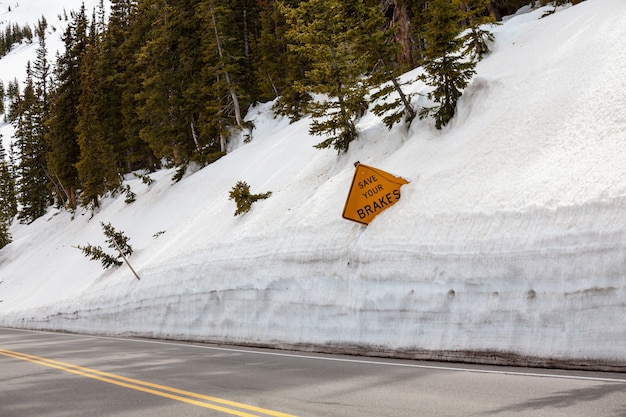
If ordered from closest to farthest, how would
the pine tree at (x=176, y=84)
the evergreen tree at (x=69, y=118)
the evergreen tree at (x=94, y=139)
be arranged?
the pine tree at (x=176, y=84), the evergreen tree at (x=94, y=139), the evergreen tree at (x=69, y=118)

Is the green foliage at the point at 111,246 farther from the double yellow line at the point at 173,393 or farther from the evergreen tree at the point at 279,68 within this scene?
the double yellow line at the point at 173,393

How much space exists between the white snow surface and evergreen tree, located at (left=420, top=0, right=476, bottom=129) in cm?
52

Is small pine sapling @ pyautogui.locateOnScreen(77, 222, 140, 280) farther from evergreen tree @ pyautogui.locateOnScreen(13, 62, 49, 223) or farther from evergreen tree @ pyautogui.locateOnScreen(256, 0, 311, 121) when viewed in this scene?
evergreen tree @ pyautogui.locateOnScreen(13, 62, 49, 223)

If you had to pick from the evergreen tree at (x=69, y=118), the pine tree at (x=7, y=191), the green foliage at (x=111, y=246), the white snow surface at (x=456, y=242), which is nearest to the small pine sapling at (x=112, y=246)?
the green foliage at (x=111, y=246)

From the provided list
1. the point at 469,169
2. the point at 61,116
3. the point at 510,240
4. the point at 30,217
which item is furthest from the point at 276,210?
the point at 30,217

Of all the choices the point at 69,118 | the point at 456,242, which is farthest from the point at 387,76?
the point at 69,118

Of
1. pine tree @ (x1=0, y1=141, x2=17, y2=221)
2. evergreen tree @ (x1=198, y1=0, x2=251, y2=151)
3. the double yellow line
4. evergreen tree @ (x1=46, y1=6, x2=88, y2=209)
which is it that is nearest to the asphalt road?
the double yellow line

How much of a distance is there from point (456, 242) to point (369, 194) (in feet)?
12.1

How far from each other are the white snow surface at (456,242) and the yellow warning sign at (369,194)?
297 millimetres

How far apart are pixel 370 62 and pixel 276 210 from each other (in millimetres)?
5898

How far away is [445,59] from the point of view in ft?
52.9

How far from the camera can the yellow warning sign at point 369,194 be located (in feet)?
47.9

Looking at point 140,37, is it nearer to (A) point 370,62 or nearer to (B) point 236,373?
(A) point 370,62

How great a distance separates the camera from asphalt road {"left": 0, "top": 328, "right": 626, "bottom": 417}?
19.4 ft
